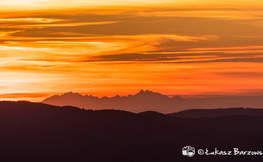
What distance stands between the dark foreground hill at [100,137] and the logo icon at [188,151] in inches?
58.9

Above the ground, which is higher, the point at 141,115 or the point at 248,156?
the point at 141,115

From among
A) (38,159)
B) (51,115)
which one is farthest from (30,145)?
(51,115)

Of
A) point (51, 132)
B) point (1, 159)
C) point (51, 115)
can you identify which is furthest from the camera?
point (51, 115)

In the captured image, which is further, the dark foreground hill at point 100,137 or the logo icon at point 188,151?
the logo icon at point 188,151

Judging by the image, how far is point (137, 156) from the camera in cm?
15700

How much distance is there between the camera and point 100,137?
557 ft

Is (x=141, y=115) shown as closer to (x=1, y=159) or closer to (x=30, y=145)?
(x=30, y=145)

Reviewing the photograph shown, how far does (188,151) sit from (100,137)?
30.5 meters

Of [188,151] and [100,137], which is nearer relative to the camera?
[188,151]

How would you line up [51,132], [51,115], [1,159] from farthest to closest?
[51,115] < [51,132] < [1,159]

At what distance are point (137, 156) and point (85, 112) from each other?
1539 inches

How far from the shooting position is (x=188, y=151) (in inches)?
6388

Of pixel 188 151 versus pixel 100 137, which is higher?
pixel 100 137

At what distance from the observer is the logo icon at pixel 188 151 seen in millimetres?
159000
